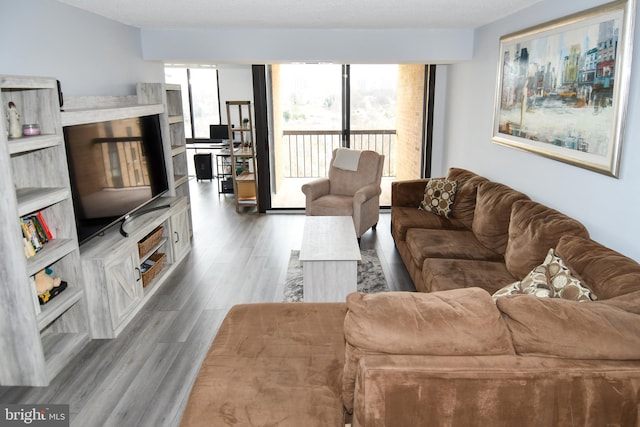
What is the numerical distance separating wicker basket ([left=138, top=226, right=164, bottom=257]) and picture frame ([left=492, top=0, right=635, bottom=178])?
312 centimetres

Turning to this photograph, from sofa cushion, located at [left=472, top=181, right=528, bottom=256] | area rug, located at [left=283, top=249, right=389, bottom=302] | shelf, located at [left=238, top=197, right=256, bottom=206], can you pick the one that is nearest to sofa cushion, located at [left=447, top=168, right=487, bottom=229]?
sofa cushion, located at [left=472, top=181, right=528, bottom=256]

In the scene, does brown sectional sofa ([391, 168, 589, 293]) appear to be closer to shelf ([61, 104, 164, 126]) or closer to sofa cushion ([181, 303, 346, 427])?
sofa cushion ([181, 303, 346, 427])

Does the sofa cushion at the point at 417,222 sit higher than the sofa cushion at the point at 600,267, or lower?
lower

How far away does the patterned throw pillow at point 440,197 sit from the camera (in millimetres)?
4586

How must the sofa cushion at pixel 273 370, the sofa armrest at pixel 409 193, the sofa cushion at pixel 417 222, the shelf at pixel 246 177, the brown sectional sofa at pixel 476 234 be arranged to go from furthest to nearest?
the shelf at pixel 246 177 → the sofa armrest at pixel 409 193 → the sofa cushion at pixel 417 222 → the brown sectional sofa at pixel 476 234 → the sofa cushion at pixel 273 370

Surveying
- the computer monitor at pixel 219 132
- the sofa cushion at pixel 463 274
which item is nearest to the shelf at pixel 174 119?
the sofa cushion at pixel 463 274

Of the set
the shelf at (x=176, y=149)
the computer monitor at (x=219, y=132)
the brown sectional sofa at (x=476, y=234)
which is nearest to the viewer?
the brown sectional sofa at (x=476, y=234)

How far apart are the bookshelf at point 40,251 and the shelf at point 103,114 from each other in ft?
0.63

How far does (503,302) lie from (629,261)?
3.26 ft

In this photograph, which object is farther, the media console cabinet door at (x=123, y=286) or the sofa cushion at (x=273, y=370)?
the media console cabinet door at (x=123, y=286)

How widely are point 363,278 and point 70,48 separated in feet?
9.71

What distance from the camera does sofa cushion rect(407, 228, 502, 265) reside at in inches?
139

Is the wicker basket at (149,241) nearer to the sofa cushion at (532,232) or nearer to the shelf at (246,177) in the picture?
the shelf at (246,177)

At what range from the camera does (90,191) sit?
10.6 feet
